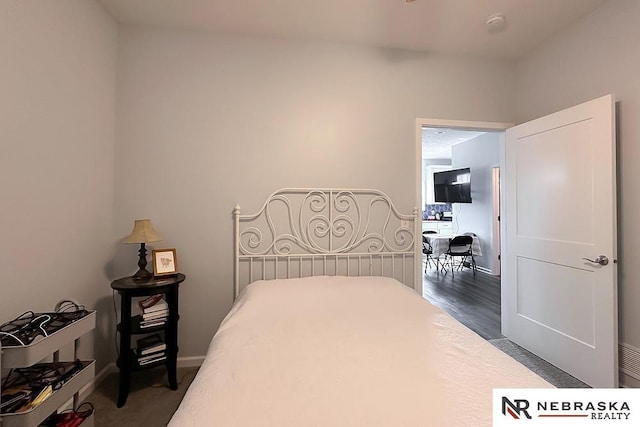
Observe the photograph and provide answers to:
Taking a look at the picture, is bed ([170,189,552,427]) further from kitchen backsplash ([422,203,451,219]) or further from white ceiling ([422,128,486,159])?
kitchen backsplash ([422,203,451,219])

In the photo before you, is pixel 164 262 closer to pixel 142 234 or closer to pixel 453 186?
pixel 142 234

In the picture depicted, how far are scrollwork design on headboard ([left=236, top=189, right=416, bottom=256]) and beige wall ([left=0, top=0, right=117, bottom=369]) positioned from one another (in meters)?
1.00

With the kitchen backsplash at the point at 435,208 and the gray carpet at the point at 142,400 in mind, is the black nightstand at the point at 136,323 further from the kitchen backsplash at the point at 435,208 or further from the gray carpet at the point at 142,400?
the kitchen backsplash at the point at 435,208

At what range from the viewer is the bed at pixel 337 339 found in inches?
33.1

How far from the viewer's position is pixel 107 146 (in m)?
2.06

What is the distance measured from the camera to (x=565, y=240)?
2.13m

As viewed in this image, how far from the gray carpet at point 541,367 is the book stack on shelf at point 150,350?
2757 mm

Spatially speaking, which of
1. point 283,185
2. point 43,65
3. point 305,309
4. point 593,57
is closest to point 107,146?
point 43,65

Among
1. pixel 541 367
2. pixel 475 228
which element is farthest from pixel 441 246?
pixel 541 367

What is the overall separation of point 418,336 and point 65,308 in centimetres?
196

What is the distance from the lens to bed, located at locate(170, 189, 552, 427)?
0.84 metres

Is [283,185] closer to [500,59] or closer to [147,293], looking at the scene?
[147,293]

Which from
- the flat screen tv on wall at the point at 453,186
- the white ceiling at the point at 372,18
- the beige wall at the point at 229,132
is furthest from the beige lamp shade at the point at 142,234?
the flat screen tv on wall at the point at 453,186

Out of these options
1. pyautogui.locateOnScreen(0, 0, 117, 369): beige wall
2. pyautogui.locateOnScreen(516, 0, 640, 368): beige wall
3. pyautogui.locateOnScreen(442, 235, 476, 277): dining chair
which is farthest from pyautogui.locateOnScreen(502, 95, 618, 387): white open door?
pyautogui.locateOnScreen(0, 0, 117, 369): beige wall
